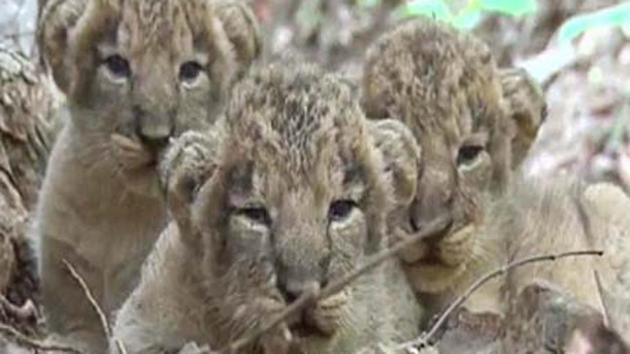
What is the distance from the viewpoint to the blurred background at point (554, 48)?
1091 cm

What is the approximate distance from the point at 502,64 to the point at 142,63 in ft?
19.9

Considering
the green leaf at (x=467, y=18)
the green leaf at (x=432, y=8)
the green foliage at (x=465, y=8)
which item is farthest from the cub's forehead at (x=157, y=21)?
the green leaf at (x=467, y=18)

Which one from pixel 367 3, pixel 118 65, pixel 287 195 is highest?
pixel 118 65

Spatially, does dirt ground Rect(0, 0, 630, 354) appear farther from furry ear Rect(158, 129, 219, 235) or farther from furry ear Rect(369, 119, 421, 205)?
furry ear Rect(158, 129, 219, 235)

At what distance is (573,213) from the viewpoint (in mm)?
7168

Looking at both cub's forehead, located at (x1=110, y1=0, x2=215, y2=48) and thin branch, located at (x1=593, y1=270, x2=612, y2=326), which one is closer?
thin branch, located at (x1=593, y1=270, x2=612, y2=326)

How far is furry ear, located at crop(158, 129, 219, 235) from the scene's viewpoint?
18.8 feet

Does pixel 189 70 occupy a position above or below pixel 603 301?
above

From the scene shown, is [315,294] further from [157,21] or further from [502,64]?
[502,64]

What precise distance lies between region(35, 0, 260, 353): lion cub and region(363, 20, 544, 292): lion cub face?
510mm

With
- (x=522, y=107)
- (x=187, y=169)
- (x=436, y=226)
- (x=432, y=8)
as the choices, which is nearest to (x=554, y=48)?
(x=432, y=8)

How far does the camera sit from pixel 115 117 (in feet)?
21.7

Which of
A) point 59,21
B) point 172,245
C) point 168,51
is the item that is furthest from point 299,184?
point 59,21

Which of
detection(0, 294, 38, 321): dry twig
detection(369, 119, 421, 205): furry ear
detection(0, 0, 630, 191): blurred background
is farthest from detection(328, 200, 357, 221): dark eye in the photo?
detection(0, 0, 630, 191): blurred background
